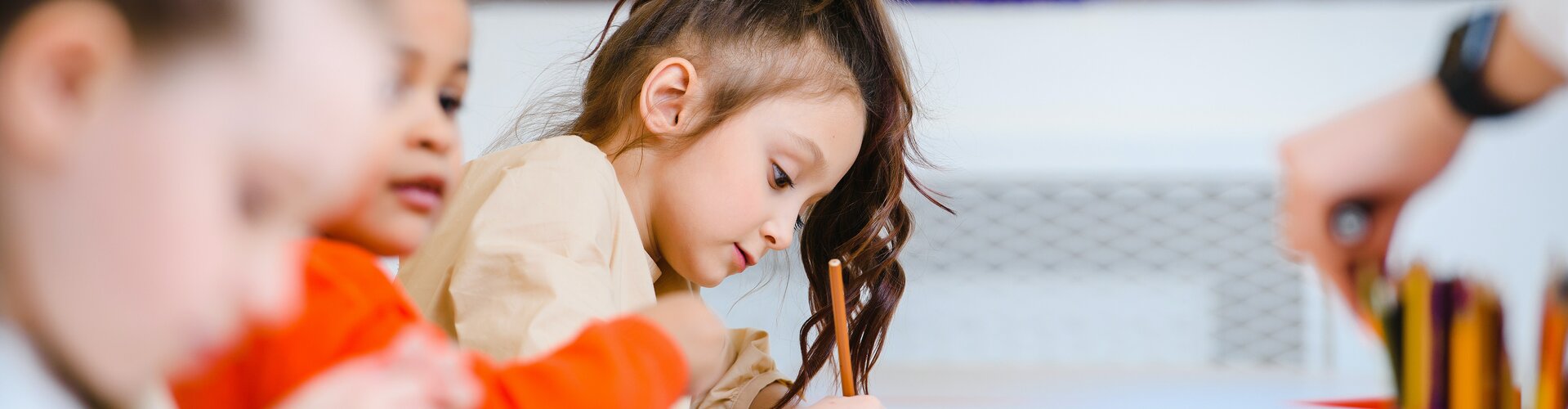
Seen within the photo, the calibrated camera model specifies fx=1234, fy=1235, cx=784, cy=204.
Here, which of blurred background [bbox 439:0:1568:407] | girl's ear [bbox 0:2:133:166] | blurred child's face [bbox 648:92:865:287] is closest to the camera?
girl's ear [bbox 0:2:133:166]

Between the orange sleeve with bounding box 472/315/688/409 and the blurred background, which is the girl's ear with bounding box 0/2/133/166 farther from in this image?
the blurred background

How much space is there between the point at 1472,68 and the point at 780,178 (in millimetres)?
243

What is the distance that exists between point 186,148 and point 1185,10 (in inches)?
39.7

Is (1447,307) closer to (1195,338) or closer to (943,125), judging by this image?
(943,125)

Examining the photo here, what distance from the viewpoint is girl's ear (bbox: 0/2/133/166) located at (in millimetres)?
149

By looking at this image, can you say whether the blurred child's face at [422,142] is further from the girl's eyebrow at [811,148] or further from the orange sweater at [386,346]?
the girl's eyebrow at [811,148]

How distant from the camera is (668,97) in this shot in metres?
0.50

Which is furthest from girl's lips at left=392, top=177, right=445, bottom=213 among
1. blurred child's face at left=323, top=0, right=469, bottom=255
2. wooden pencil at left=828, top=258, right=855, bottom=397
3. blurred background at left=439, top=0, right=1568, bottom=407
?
blurred background at left=439, top=0, right=1568, bottom=407

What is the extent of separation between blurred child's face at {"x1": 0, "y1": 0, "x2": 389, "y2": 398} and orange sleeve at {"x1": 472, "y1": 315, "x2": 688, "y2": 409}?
0.09 metres

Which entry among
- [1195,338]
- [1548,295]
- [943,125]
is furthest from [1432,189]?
[1195,338]

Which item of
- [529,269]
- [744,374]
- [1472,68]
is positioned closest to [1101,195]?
[744,374]

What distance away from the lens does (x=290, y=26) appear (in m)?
0.17

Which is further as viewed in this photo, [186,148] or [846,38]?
[846,38]

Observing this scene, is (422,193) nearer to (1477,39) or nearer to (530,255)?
(530,255)
